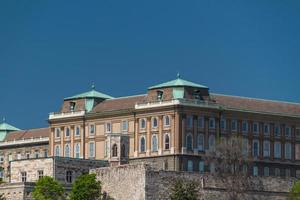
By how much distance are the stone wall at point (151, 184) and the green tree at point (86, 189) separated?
5.05ft

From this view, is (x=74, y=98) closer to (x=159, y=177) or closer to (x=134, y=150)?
(x=134, y=150)

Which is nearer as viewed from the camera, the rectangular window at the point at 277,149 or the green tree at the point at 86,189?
the green tree at the point at 86,189

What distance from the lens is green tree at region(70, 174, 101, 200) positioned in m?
151

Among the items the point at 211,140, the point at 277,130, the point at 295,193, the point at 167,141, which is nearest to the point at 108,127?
the point at 167,141

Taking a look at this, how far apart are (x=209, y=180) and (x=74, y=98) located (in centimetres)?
4298

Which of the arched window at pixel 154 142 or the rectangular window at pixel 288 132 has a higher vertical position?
the rectangular window at pixel 288 132

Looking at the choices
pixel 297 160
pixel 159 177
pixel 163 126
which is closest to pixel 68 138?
pixel 163 126

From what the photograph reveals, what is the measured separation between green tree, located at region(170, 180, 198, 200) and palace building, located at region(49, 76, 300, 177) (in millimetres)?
21818

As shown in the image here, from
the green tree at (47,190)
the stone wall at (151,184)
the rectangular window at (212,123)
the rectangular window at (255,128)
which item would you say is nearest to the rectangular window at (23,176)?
the green tree at (47,190)

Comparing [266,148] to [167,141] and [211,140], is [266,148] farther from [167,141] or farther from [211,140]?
[167,141]

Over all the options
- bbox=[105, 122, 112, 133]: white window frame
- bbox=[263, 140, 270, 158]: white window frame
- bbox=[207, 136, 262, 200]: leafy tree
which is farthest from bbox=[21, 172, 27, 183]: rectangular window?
bbox=[263, 140, 270, 158]: white window frame

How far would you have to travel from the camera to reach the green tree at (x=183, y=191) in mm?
148250

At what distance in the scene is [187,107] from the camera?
593 feet

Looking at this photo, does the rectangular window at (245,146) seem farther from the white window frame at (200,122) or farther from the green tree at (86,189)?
the green tree at (86,189)
